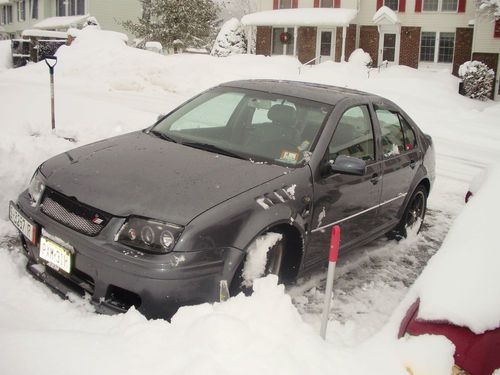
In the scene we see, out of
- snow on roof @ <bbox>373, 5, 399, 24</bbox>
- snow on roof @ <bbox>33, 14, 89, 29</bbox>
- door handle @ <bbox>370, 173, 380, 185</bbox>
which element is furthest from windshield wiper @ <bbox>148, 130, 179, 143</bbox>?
snow on roof @ <bbox>33, 14, 89, 29</bbox>

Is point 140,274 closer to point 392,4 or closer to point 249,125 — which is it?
point 249,125

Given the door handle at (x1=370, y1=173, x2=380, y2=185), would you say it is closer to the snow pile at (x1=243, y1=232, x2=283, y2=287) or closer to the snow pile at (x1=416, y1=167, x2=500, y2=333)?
the snow pile at (x1=243, y1=232, x2=283, y2=287)

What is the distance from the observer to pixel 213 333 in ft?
8.49

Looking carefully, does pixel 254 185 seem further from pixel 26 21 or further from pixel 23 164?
pixel 26 21

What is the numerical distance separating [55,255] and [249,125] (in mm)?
1948

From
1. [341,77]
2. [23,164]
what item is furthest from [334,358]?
[341,77]

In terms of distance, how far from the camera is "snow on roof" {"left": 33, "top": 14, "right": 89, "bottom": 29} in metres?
36.1

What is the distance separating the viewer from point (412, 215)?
19.2ft

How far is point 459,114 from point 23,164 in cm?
1490

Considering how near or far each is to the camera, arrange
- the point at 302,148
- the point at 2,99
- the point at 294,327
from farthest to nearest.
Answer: the point at 2,99, the point at 302,148, the point at 294,327

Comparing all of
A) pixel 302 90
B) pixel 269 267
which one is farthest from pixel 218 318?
pixel 302 90

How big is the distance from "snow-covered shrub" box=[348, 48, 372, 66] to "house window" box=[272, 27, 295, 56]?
4.35 metres

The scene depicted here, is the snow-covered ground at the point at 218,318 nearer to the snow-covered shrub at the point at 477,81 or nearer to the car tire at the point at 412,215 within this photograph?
the car tire at the point at 412,215

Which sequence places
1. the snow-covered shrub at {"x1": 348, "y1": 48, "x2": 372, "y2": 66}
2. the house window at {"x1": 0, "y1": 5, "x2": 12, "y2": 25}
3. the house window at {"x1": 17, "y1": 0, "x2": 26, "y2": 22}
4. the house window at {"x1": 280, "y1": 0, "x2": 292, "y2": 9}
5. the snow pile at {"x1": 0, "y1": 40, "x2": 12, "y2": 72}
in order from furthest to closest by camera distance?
the house window at {"x1": 0, "y1": 5, "x2": 12, "y2": 25} → the house window at {"x1": 17, "y1": 0, "x2": 26, "y2": 22} → the house window at {"x1": 280, "y1": 0, "x2": 292, "y2": 9} → the snow-covered shrub at {"x1": 348, "y1": 48, "x2": 372, "y2": 66} → the snow pile at {"x1": 0, "y1": 40, "x2": 12, "y2": 72}
